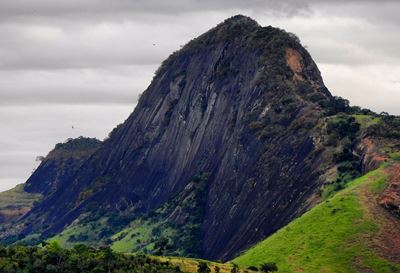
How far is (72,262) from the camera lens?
7018 inches

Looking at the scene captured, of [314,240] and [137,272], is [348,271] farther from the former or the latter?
[137,272]

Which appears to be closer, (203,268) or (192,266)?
(203,268)

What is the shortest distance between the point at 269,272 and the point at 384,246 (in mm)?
26476

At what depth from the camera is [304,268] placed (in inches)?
7382

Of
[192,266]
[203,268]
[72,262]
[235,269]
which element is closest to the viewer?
[72,262]

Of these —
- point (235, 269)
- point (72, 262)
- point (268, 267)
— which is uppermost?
point (72, 262)

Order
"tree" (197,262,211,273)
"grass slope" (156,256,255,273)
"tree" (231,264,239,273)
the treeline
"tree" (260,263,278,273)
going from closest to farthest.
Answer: the treeline → "tree" (197,262,211,273) → "tree" (231,264,239,273) → "grass slope" (156,256,255,273) → "tree" (260,263,278,273)

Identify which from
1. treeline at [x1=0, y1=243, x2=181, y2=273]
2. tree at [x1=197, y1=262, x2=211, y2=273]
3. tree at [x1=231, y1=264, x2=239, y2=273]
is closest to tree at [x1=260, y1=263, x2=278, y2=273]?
tree at [x1=231, y1=264, x2=239, y2=273]

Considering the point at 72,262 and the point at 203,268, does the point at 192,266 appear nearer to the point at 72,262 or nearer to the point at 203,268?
the point at 203,268

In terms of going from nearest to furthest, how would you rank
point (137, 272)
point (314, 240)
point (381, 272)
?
point (137, 272)
point (381, 272)
point (314, 240)

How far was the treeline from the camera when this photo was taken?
175125mm

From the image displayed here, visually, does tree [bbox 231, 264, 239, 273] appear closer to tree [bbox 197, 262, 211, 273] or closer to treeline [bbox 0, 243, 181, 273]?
tree [bbox 197, 262, 211, 273]

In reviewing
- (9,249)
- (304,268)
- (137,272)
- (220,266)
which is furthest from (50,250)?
(304,268)

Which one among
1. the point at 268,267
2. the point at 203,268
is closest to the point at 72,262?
the point at 203,268
